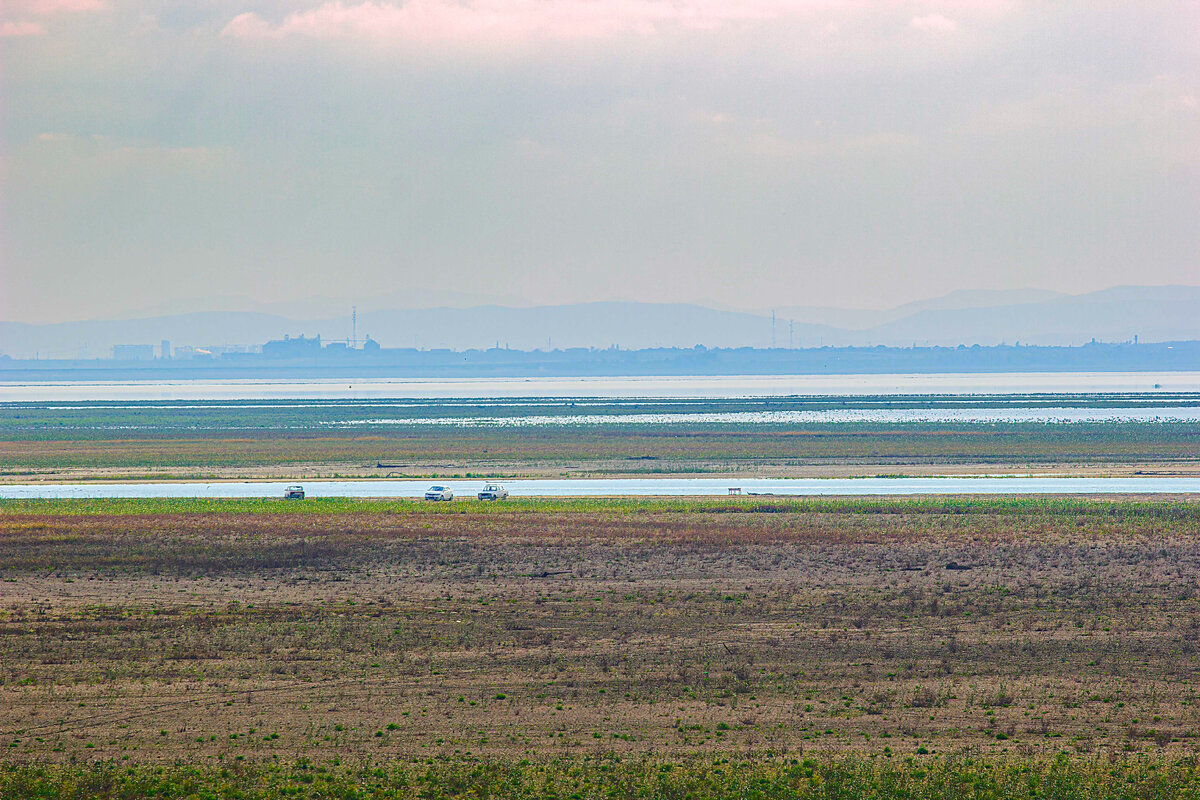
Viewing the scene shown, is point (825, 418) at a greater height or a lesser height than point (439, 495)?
greater

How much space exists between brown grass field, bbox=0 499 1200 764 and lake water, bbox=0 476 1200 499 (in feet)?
49.3

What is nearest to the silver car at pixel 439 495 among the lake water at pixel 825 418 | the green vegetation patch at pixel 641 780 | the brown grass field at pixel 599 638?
the brown grass field at pixel 599 638

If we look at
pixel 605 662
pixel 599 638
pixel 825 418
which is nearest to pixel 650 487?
pixel 599 638

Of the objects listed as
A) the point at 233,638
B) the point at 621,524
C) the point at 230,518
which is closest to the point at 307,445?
the point at 230,518

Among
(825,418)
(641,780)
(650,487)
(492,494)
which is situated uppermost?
(825,418)

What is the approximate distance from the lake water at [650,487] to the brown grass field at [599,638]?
15041mm

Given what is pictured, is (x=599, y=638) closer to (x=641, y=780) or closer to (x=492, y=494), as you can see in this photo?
(x=641, y=780)

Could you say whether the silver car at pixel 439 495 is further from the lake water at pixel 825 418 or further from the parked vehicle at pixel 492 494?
the lake water at pixel 825 418

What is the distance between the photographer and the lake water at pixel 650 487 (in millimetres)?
71400

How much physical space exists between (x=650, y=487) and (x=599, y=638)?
1719 inches

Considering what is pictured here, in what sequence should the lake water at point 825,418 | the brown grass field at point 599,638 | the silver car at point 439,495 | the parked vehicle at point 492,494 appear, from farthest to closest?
the lake water at point 825,418
the parked vehicle at point 492,494
the silver car at point 439,495
the brown grass field at point 599,638

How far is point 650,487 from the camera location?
76.4 metres

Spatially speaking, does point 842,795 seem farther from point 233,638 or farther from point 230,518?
point 230,518

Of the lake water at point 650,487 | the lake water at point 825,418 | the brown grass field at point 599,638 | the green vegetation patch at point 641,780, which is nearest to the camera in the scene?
the green vegetation patch at point 641,780
